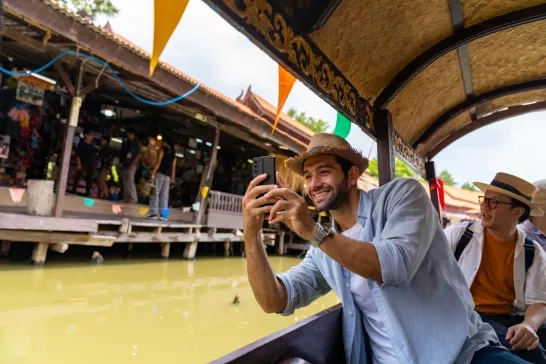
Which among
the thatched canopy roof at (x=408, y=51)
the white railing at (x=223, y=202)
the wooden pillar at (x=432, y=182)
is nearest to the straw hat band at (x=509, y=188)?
the thatched canopy roof at (x=408, y=51)

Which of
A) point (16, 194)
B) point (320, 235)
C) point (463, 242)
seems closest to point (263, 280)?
point (320, 235)

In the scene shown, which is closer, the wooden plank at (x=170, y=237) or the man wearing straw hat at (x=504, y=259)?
the man wearing straw hat at (x=504, y=259)

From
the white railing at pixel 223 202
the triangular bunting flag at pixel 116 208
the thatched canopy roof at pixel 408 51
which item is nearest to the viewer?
the thatched canopy roof at pixel 408 51

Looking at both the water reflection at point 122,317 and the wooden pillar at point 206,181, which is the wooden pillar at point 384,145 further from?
the wooden pillar at point 206,181

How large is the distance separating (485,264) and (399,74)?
140 cm

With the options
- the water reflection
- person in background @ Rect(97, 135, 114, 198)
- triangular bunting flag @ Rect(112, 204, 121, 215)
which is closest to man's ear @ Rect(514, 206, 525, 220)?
the water reflection

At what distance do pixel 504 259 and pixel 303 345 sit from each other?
1254 mm

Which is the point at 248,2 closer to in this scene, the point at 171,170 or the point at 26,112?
the point at 171,170

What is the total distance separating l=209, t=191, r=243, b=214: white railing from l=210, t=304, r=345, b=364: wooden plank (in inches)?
298

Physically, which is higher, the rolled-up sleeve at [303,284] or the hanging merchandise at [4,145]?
the hanging merchandise at [4,145]

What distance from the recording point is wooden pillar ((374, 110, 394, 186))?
2732 mm

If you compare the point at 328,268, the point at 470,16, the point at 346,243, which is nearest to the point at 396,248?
the point at 346,243

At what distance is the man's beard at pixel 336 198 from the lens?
4.63 feet

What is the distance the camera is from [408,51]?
99.0 inches
